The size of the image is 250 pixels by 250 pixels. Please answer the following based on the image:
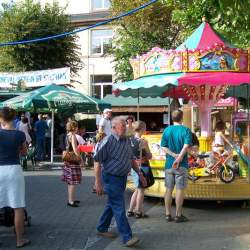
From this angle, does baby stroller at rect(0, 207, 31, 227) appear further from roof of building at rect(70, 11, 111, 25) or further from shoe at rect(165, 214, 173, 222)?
roof of building at rect(70, 11, 111, 25)

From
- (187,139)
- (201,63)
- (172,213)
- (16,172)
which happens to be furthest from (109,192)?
(201,63)

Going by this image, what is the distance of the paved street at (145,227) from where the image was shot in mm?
6977

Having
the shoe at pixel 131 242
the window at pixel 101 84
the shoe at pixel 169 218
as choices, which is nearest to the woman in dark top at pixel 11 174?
the shoe at pixel 131 242

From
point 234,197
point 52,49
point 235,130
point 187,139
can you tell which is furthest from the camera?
point 52,49

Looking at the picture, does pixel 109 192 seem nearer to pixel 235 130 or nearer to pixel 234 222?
pixel 234 222

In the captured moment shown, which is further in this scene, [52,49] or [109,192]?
[52,49]

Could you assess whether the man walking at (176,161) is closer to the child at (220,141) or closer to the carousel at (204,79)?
the carousel at (204,79)

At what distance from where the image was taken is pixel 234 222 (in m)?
8.48

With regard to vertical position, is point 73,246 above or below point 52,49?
below


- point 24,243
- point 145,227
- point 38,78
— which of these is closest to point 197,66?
point 145,227

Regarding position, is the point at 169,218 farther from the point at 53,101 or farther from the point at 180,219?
the point at 53,101

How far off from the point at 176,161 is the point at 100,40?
2669 cm

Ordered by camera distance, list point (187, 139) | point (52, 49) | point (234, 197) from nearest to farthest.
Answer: point (187, 139)
point (234, 197)
point (52, 49)

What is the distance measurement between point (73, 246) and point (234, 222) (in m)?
2.94
